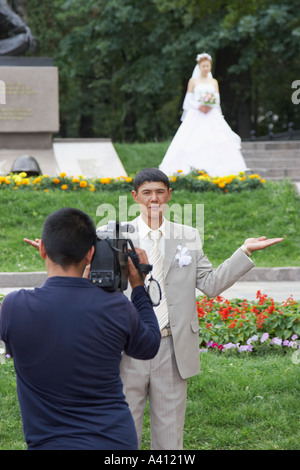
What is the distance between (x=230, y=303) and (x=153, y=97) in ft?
76.4

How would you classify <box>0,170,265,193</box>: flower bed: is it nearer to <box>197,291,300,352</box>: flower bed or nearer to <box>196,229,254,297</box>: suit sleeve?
<box>197,291,300,352</box>: flower bed

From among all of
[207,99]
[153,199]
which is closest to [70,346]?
[153,199]

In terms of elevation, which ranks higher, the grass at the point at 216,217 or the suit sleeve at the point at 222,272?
the suit sleeve at the point at 222,272

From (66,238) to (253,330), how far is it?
12.5 feet

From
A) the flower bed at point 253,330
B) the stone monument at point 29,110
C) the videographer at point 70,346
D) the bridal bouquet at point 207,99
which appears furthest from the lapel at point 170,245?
the stone monument at point 29,110

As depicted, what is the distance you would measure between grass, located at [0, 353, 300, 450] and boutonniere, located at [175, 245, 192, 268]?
1.58 m

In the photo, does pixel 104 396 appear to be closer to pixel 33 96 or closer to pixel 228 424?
pixel 228 424

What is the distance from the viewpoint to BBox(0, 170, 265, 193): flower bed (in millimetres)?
12656

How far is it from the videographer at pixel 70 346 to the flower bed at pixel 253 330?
140 inches

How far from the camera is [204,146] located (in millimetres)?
15008

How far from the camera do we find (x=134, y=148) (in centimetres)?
1902

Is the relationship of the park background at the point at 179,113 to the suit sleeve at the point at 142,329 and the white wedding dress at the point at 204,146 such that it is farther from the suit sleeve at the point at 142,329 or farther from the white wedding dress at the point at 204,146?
the suit sleeve at the point at 142,329

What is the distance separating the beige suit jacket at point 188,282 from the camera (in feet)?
11.6
